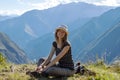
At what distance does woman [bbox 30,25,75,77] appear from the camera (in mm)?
13992

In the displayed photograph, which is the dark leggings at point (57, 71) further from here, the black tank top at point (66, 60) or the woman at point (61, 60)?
the black tank top at point (66, 60)

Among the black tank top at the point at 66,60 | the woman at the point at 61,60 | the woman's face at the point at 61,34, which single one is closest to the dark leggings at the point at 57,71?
the woman at the point at 61,60

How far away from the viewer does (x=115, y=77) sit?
1486 cm

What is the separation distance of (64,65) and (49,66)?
633 mm

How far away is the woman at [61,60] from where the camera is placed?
45.9ft

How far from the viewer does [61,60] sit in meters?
14.4

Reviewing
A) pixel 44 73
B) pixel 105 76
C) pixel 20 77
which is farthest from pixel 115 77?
pixel 20 77

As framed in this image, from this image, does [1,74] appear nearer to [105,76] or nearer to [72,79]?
[72,79]

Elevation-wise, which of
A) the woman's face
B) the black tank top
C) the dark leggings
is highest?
the woman's face

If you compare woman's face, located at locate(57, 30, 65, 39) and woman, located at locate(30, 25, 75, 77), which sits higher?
woman's face, located at locate(57, 30, 65, 39)

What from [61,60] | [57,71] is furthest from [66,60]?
[57,71]

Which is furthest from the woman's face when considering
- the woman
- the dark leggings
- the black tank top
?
the dark leggings

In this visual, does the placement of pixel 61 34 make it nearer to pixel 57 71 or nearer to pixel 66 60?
pixel 66 60

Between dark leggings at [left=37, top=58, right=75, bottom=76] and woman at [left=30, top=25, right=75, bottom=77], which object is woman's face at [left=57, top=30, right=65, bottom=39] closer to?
woman at [left=30, top=25, right=75, bottom=77]
